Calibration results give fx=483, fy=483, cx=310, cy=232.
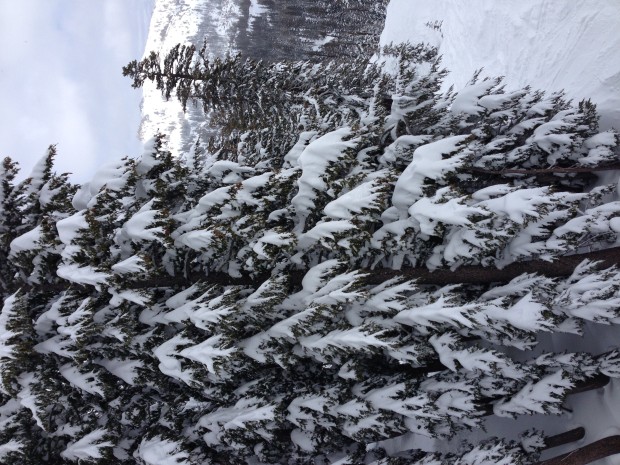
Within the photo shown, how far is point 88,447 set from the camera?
716cm

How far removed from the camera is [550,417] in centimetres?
811

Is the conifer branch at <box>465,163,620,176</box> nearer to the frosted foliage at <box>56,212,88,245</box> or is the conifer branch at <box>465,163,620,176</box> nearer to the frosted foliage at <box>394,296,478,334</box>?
the frosted foliage at <box>394,296,478,334</box>

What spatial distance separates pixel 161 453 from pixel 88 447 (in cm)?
107

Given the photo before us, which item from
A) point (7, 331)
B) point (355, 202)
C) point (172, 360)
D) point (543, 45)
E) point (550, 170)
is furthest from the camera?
point (543, 45)

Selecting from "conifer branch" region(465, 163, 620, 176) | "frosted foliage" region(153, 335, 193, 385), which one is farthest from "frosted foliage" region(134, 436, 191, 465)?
"conifer branch" region(465, 163, 620, 176)

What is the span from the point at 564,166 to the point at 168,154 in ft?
20.8

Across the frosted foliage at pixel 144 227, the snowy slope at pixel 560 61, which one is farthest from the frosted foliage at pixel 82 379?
the snowy slope at pixel 560 61

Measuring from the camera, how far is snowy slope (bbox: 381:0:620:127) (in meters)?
8.74

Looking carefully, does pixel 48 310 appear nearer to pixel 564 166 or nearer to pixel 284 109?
pixel 564 166

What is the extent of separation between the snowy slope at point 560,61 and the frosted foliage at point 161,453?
4.71 metres

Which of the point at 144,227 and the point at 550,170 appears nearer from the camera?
the point at 144,227

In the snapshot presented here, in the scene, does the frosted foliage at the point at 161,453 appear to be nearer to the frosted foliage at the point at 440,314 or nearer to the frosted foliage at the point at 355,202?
the frosted foliage at the point at 440,314

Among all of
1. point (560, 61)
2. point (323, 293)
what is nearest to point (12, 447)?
point (323, 293)

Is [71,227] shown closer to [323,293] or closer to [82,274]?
[82,274]
